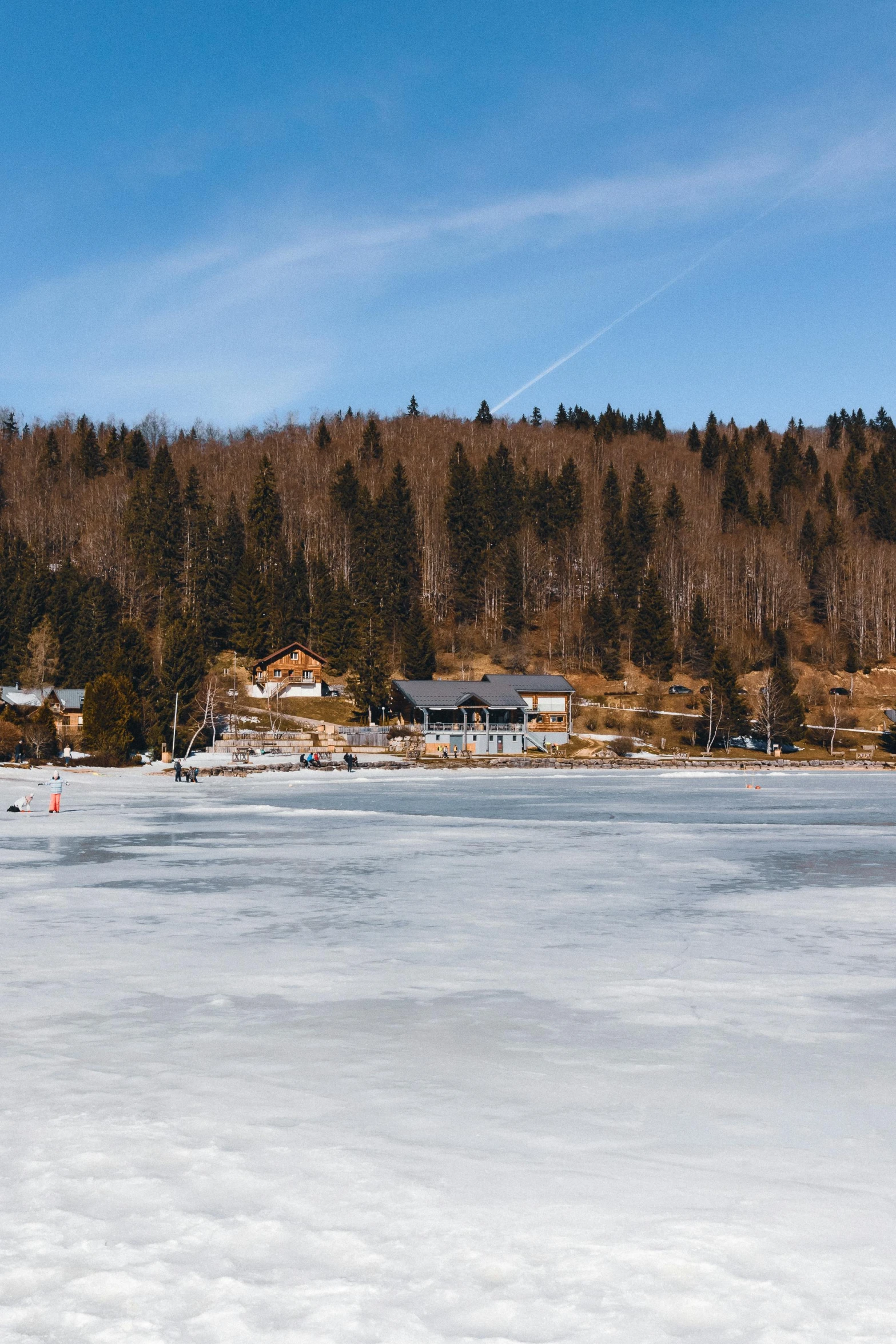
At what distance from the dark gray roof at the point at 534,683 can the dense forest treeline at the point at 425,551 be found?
9892 mm

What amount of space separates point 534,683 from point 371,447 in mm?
65348

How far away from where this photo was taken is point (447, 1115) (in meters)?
6.06

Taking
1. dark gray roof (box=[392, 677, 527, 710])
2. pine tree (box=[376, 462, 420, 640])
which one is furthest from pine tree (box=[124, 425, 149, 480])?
dark gray roof (box=[392, 677, 527, 710])

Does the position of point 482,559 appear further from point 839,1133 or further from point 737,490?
point 839,1133

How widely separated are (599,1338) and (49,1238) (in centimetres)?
232

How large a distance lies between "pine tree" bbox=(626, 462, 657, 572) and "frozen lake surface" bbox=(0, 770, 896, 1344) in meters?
108

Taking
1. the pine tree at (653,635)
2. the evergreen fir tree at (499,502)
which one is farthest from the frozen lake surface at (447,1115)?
the evergreen fir tree at (499,502)

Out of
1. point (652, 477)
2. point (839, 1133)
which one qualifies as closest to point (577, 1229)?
point (839, 1133)

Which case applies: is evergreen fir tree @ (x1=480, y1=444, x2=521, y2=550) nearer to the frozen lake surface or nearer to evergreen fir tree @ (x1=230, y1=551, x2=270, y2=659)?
evergreen fir tree @ (x1=230, y1=551, x2=270, y2=659)

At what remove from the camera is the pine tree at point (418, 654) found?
316 feet

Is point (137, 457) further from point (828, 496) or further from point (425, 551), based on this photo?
point (828, 496)

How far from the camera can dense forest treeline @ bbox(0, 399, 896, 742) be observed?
93.2 m

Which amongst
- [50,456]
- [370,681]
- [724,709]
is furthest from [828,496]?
[50,456]

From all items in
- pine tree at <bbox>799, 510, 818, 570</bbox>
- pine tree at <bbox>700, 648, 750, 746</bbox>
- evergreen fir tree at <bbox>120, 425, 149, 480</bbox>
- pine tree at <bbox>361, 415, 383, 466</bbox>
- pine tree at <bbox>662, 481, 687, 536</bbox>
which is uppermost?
pine tree at <bbox>361, 415, 383, 466</bbox>
